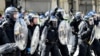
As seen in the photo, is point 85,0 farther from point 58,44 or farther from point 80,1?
point 58,44

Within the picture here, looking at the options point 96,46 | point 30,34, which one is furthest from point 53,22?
point 96,46

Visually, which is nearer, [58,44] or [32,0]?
[58,44]

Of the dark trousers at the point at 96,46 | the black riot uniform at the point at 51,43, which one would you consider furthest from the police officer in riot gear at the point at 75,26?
the black riot uniform at the point at 51,43

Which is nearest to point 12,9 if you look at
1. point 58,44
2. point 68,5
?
point 58,44

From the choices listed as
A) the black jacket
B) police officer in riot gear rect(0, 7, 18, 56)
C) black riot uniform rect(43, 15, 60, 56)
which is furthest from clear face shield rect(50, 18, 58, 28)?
police officer in riot gear rect(0, 7, 18, 56)

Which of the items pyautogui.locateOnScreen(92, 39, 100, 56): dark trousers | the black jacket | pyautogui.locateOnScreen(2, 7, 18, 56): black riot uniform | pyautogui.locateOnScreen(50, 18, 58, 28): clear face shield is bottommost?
pyautogui.locateOnScreen(92, 39, 100, 56): dark trousers

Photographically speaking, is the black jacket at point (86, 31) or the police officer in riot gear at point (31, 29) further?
the black jacket at point (86, 31)

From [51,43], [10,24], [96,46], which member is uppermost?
[10,24]

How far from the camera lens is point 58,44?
11.3 meters

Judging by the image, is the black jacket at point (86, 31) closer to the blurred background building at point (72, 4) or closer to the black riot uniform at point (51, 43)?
the black riot uniform at point (51, 43)

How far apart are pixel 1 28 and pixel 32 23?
6.67 ft

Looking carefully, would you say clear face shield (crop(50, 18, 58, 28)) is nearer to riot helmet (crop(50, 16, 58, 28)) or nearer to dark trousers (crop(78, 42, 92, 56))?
riot helmet (crop(50, 16, 58, 28))

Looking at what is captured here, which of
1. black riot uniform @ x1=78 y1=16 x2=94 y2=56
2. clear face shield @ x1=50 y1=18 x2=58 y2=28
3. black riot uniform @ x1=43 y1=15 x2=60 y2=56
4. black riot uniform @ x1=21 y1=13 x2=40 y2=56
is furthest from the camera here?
black riot uniform @ x1=78 y1=16 x2=94 y2=56

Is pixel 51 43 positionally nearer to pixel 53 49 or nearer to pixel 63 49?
pixel 53 49
